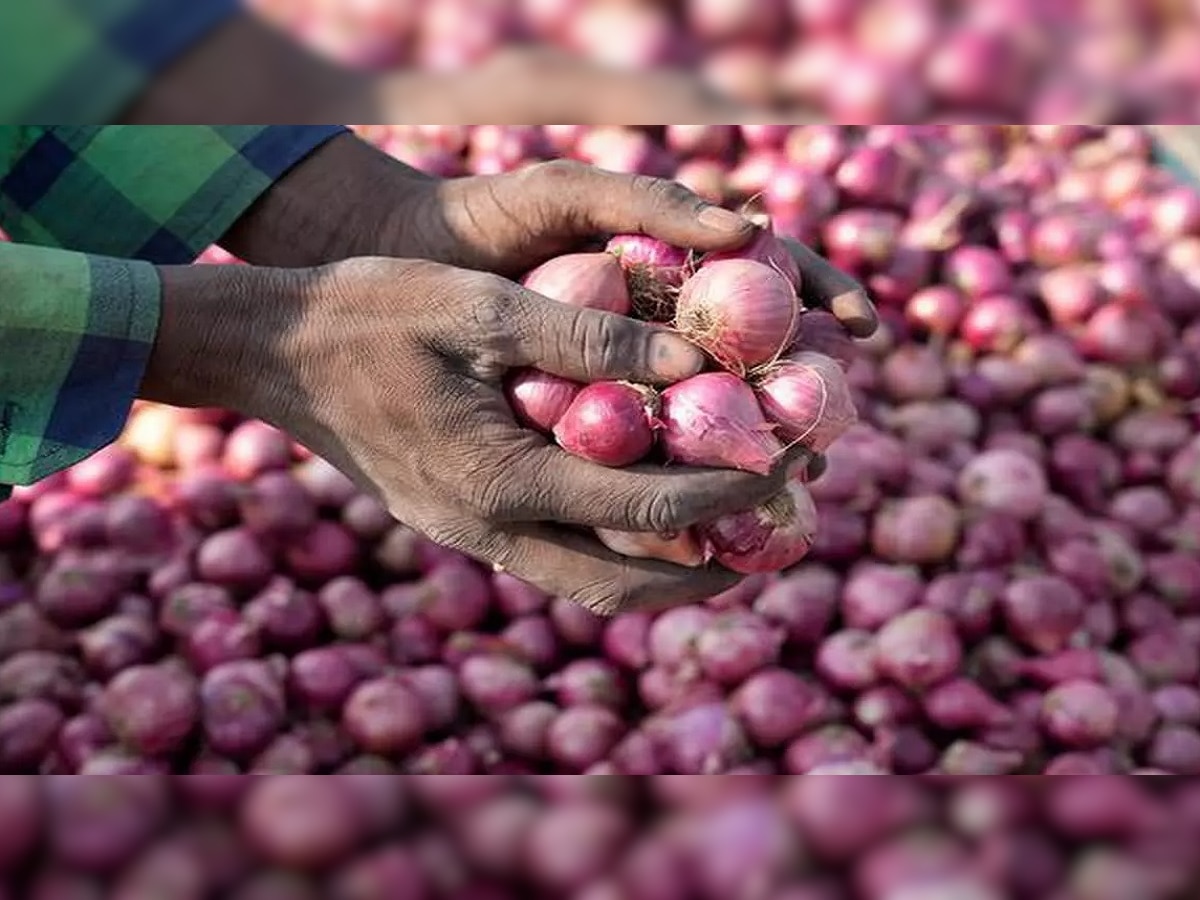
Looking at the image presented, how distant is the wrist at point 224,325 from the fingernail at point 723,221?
1.21ft

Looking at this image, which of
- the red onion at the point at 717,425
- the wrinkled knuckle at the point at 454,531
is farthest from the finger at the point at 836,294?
the wrinkled knuckle at the point at 454,531

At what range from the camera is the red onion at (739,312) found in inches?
44.5

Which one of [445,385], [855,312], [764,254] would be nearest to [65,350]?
[445,385]

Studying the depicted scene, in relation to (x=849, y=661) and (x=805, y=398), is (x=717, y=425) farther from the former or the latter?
(x=849, y=661)

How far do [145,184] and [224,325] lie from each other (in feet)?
1.30

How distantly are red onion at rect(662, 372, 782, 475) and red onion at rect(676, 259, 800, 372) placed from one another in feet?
0.11

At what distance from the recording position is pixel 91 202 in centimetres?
146

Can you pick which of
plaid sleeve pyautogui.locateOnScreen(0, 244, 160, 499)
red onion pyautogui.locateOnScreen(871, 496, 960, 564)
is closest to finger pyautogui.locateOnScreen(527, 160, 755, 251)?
plaid sleeve pyautogui.locateOnScreen(0, 244, 160, 499)

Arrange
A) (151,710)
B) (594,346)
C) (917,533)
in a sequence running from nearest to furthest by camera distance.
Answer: (594,346), (151,710), (917,533)

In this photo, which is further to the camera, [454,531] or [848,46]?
[454,531]

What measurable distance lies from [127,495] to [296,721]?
1.67ft

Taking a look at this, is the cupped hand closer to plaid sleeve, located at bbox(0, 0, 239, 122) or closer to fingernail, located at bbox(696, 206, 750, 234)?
fingernail, located at bbox(696, 206, 750, 234)

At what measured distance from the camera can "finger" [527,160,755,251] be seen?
119 cm

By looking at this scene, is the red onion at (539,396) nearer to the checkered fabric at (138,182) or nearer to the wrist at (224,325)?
the wrist at (224,325)
